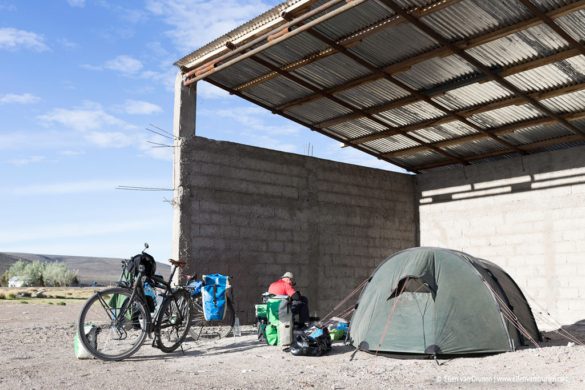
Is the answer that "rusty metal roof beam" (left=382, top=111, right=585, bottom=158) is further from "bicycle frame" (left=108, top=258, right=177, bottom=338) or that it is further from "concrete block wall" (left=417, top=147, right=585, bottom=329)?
"bicycle frame" (left=108, top=258, right=177, bottom=338)

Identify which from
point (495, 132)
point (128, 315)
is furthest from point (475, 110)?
point (128, 315)

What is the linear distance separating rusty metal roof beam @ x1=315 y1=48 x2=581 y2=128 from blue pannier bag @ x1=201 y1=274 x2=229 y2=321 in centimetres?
569

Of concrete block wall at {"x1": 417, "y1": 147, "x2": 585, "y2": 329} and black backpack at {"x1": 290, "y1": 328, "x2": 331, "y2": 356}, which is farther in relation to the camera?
concrete block wall at {"x1": 417, "y1": 147, "x2": 585, "y2": 329}

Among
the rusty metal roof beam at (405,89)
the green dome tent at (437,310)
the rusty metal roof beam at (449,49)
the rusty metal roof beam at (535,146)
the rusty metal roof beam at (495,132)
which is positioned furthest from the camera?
the rusty metal roof beam at (535,146)

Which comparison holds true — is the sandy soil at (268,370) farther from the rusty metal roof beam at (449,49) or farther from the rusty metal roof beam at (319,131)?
the rusty metal roof beam at (319,131)

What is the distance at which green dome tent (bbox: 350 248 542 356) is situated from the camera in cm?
766

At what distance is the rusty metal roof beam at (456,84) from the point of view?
10086 millimetres

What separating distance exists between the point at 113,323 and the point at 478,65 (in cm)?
753

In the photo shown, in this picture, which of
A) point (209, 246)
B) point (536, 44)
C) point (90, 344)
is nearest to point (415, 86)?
point (536, 44)

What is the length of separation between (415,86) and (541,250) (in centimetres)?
509

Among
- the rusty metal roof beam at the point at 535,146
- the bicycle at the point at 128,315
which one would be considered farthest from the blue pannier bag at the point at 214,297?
the rusty metal roof beam at the point at 535,146

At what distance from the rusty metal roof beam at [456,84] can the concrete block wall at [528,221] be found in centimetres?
381

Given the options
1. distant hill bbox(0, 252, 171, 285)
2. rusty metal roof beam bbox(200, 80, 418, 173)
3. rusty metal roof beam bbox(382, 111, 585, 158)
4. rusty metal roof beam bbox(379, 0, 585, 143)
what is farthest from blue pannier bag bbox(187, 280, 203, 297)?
distant hill bbox(0, 252, 171, 285)

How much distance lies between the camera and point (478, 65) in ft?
34.8
